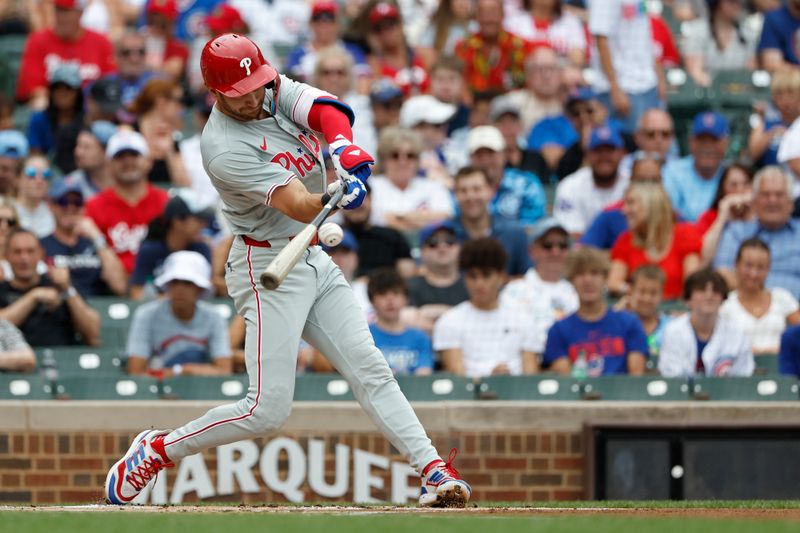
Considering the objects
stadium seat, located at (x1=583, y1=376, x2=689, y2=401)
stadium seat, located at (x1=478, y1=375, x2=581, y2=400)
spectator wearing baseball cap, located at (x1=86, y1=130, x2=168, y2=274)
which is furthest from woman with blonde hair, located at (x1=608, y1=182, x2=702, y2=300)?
spectator wearing baseball cap, located at (x1=86, y1=130, x2=168, y2=274)

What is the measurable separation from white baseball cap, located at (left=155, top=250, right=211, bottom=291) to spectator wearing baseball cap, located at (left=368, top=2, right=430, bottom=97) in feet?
11.3

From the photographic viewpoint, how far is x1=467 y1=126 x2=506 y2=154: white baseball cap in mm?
10250

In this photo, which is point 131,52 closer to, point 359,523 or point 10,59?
point 10,59

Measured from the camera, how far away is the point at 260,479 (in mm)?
7941

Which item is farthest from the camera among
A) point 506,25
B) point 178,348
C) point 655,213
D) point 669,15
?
point 669,15

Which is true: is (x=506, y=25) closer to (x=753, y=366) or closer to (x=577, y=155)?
(x=577, y=155)

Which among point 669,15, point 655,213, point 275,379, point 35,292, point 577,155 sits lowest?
point 275,379

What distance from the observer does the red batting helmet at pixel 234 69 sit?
5.68 metres

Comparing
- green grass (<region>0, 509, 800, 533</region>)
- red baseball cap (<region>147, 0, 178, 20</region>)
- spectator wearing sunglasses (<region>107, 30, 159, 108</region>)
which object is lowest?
green grass (<region>0, 509, 800, 533</region>)

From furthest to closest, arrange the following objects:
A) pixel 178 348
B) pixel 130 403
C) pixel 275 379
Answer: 1. pixel 178 348
2. pixel 130 403
3. pixel 275 379

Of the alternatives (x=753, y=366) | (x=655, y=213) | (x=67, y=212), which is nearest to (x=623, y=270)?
(x=655, y=213)

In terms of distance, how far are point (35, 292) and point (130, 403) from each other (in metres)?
1.14

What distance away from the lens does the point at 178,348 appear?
8500 millimetres

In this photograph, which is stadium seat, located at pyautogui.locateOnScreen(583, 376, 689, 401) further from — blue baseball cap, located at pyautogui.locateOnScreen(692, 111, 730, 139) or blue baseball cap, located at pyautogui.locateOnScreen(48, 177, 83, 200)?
blue baseball cap, located at pyautogui.locateOnScreen(48, 177, 83, 200)
